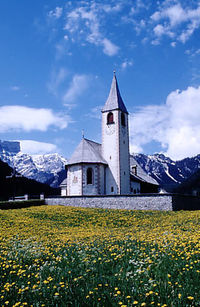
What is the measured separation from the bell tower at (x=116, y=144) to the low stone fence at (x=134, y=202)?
800 centimetres

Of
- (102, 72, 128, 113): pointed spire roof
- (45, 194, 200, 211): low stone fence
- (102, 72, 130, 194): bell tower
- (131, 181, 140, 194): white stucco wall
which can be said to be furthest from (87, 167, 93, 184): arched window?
(102, 72, 128, 113): pointed spire roof

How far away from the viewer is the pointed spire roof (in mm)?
45338

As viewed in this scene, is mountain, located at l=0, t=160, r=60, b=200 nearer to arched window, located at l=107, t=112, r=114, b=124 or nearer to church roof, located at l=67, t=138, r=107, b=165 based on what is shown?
church roof, located at l=67, t=138, r=107, b=165

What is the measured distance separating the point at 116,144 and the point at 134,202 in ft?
43.1

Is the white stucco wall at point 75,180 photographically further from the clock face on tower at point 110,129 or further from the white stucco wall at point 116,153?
the clock face on tower at point 110,129

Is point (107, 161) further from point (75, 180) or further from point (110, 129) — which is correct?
point (75, 180)

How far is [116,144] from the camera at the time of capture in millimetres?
43094

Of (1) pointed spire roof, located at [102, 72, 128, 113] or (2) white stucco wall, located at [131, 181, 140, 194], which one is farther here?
(2) white stucco wall, located at [131, 181, 140, 194]

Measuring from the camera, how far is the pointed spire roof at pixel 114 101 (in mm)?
45338

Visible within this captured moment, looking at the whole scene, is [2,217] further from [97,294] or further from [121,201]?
[97,294]

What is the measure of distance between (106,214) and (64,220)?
4897mm

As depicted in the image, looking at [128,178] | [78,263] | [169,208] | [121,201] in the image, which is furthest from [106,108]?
[78,263]

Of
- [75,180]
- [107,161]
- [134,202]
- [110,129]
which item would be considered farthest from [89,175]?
[134,202]

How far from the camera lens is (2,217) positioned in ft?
80.7
